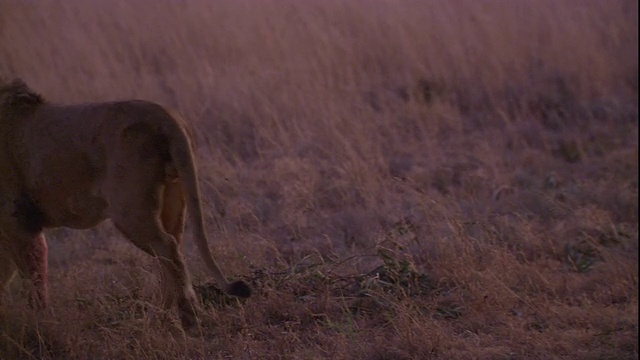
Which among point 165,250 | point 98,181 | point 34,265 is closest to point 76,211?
point 98,181

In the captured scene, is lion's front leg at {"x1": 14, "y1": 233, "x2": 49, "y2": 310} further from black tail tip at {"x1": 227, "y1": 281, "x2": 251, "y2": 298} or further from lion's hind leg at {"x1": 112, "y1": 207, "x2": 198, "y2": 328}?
black tail tip at {"x1": 227, "y1": 281, "x2": 251, "y2": 298}

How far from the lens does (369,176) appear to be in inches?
255

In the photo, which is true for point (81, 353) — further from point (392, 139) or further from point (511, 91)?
point (511, 91)

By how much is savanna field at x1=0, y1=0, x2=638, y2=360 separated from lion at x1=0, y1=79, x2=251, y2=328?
0.23 meters

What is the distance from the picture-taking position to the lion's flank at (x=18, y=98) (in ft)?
15.1

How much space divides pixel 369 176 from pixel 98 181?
8.89 ft

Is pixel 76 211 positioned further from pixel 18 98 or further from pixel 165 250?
pixel 18 98

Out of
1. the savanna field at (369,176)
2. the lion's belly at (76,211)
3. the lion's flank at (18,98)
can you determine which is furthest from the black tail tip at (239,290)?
the lion's flank at (18,98)

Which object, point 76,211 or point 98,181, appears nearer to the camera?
point 98,181

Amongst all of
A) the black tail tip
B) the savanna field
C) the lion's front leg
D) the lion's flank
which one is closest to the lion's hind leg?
the savanna field

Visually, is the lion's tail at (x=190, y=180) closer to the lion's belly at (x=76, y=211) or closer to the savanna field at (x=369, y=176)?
the savanna field at (x=369, y=176)

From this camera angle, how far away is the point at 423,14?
33.7ft

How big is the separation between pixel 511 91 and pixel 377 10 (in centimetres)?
256

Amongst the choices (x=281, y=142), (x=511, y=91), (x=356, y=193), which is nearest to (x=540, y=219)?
(x=356, y=193)
